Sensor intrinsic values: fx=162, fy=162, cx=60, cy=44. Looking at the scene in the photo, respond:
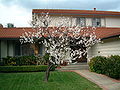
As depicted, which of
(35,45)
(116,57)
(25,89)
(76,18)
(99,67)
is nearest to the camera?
(25,89)

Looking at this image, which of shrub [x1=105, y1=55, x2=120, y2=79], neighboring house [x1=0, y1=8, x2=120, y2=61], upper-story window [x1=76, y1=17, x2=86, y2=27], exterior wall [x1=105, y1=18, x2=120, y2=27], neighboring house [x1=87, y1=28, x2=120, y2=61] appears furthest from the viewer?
exterior wall [x1=105, y1=18, x2=120, y2=27]

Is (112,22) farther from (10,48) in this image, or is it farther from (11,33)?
(10,48)

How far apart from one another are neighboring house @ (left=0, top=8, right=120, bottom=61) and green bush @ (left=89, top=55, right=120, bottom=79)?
1.14m

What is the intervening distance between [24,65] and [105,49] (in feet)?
22.7

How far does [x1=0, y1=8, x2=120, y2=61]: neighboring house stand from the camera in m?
12.1

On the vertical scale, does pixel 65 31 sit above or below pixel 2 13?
below

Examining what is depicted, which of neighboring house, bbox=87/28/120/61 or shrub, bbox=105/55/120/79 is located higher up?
neighboring house, bbox=87/28/120/61

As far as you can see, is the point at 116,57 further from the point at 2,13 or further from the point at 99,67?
the point at 2,13

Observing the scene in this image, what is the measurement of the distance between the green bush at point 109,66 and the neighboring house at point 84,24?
1.14m

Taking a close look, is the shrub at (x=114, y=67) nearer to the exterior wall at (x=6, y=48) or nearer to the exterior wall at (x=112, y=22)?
the exterior wall at (x=6, y=48)

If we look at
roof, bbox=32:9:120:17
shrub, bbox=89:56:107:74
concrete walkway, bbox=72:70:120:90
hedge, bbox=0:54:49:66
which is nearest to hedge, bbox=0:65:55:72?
hedge, bbox=0:54:49:66

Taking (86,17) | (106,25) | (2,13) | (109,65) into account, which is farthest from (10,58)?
(106,25)

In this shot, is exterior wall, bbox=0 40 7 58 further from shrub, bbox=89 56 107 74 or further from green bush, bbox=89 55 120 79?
green bush, bbox=89 55 120 79

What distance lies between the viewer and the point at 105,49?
12875 millimetres
